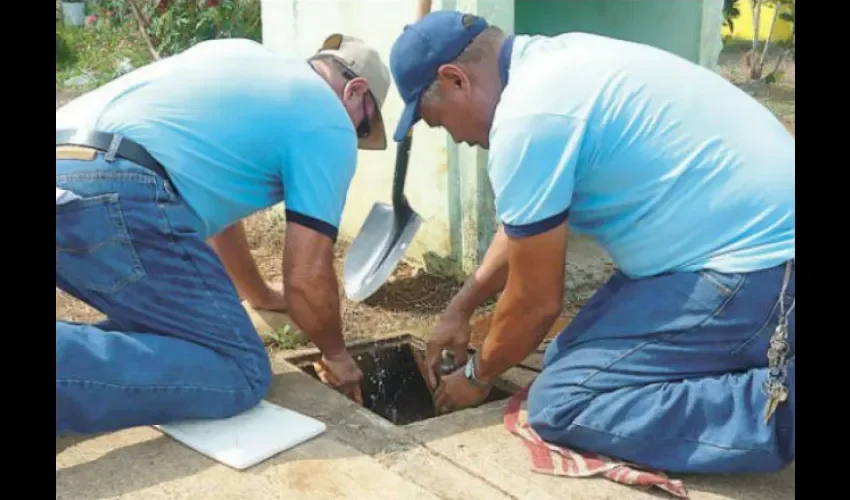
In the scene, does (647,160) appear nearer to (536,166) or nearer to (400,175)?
(536,166)

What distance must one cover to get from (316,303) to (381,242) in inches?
42.7

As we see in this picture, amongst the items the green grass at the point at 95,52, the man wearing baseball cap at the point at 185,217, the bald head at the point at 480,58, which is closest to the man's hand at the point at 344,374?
the man wearing baseball cap at the point at 185,217

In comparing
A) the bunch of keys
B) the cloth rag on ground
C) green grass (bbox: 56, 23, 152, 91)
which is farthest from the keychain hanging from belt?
green grass (bbox: 56, 23, 152, 91)

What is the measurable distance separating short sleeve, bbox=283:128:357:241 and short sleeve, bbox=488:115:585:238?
62 cm

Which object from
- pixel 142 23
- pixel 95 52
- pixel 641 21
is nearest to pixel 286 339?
pixel 641 21

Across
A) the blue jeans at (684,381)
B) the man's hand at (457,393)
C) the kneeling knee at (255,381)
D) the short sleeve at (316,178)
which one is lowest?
the man's hand at (457,393)

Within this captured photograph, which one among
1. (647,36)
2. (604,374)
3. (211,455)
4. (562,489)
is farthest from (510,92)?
(647,36)

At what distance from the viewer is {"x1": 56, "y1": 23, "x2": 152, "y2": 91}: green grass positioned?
1031cm

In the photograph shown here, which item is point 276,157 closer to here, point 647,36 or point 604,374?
point 604,374

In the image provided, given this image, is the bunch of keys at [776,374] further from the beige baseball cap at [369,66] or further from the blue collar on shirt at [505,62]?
the beige baseball cap at [369,66]

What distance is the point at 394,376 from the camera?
3.68m

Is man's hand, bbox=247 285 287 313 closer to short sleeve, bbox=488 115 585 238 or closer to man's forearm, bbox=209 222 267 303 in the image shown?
man's forearm, bbox=209 222 267 303

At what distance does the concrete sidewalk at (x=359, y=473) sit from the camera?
237cm

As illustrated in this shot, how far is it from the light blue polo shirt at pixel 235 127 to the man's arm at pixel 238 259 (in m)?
0.89
